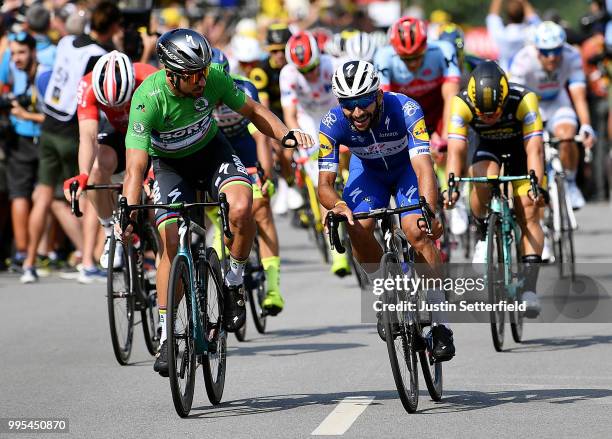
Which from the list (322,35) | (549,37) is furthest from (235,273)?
(322,35)

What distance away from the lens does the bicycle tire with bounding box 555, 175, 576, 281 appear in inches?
555

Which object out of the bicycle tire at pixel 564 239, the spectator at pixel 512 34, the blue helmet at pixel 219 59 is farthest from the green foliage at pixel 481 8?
the blue helmet at pixel 219 59

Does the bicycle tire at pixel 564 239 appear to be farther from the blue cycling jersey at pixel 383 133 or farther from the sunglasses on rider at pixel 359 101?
the sunglasses on rider at pixel 359 101

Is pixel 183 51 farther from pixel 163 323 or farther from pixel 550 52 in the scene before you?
pixel 550 52

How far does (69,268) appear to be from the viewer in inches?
682

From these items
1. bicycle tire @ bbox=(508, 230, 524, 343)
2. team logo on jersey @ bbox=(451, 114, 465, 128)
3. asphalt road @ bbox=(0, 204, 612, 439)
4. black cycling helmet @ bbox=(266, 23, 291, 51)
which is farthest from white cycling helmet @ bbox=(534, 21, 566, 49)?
bicycle tire @ bbox=(508, 230, 524, 343)

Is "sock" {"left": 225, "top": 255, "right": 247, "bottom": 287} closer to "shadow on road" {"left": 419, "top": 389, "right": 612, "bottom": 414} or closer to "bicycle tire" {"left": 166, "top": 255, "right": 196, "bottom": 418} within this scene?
"bicycle tire" {"left": 166, "top": 255, "right": 196, "bottom": 418}

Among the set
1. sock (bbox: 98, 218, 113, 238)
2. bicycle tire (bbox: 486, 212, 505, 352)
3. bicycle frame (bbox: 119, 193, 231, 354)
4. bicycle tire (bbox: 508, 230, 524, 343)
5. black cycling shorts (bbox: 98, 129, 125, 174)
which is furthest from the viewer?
black cycling shorts (bbox: 98, 129, 125, 174)

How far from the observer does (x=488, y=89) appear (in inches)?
438

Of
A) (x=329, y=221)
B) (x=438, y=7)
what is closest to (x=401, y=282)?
(x=329, y=221)

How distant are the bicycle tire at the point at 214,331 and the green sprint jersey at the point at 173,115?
73cm

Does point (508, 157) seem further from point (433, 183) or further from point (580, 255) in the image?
point (580, 255)

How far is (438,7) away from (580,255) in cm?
3433

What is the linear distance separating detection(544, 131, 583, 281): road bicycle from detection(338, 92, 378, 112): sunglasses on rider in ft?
18.0
